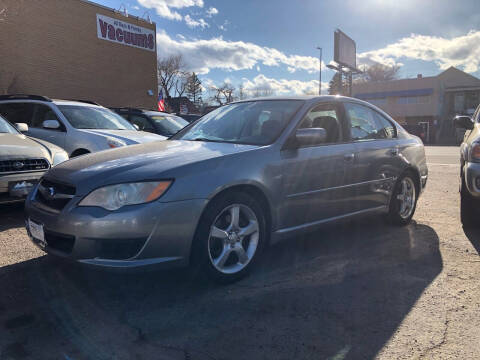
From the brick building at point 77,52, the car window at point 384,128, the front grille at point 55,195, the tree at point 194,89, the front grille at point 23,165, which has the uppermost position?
the tree at point 194,89

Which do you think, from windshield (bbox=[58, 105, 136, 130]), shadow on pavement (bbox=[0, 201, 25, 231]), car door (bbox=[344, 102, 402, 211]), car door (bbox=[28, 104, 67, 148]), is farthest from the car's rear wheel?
car door (bbox=[28, 104, 67, 148])

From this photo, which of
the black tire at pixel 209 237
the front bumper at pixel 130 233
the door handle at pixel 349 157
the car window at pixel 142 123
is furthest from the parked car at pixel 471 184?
the car window at pixel 142 123

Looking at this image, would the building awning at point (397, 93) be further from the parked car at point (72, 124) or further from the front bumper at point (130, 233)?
the front bumper at point (130, 233)

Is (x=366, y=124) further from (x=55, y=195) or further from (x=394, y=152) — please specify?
(x=55, y=195)

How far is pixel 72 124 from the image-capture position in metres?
6.85

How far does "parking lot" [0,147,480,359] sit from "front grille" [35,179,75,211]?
1.89ft

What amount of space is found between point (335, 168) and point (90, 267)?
233 cm

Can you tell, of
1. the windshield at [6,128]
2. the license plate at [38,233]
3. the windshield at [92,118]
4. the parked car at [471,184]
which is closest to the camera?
the license plate at [38,233]

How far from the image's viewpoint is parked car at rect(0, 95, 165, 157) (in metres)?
6.50

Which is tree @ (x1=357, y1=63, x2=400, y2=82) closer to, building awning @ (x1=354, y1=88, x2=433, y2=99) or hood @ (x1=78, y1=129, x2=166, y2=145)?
building awning @ (x1=354, y1=88, x2=433, y2=99)

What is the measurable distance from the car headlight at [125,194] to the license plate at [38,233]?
0.47 m

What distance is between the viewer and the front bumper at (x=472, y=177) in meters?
4.18

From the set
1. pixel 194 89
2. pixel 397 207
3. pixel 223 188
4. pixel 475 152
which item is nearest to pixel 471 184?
pixel 475 152

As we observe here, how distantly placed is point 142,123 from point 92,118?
2464mm
